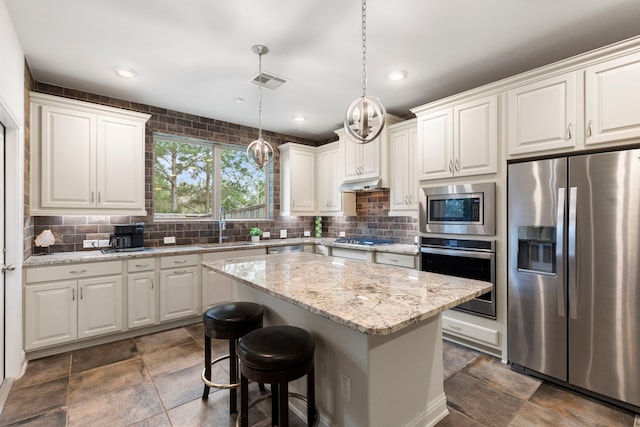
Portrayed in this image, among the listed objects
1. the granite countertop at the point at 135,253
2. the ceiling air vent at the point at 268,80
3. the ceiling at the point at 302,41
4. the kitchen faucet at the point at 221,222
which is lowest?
the granite countertop at the point at 135,253

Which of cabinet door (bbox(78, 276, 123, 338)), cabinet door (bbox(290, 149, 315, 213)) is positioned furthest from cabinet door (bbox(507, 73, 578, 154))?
cabinet door (bbox(78, 276, 123, 338))

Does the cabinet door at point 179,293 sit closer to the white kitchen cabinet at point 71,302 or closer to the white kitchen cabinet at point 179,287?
the white kitchen cabinet at point 179,287

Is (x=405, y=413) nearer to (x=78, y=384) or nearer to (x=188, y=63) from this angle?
(x=78, y=384)

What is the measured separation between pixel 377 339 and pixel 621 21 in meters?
2.76

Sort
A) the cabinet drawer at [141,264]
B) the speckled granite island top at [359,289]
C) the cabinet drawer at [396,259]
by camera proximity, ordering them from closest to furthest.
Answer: the speckled granite island top at [359,289]
the cabinet drawer at [141,264]
the cabinet drawer at [396,259]

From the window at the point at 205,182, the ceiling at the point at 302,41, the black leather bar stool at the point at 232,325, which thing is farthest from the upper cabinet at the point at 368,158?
the black leather bar stool at the point at 232,325

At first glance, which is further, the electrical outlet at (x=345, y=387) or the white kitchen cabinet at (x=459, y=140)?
the white kitchen cabinet at (x=459, y=140)

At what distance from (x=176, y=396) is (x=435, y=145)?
3164 mm

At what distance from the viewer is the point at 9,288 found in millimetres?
2482

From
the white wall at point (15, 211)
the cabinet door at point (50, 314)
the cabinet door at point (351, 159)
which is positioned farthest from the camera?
the cabinet door at point (351, 159)

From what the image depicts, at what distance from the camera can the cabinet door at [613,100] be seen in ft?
6.72

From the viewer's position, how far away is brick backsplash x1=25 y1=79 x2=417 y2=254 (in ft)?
10.8

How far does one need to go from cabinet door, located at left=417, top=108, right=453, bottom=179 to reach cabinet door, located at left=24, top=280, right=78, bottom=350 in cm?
367

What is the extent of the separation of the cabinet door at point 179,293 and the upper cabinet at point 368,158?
2.44 meters
